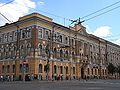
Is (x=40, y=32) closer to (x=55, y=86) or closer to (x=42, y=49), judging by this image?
(x=42, y=49)

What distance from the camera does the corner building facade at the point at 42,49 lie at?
5769cm

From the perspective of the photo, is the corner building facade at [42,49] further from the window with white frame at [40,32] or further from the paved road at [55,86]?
the paved road at [55,86]

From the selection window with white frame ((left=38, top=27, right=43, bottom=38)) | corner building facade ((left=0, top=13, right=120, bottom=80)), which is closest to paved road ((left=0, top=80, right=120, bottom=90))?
corner building facade ((left=0, top=13, right=120, bottom=80))

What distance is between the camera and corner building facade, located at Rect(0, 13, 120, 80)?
2271 inches

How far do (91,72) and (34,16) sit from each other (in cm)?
3165

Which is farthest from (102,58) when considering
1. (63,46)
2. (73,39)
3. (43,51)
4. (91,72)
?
(43,51)

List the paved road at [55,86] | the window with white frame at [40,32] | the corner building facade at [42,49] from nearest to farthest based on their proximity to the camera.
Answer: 1. the paved road at [55,86]
2. the corner building facade at [42,49]
3. the window with white frame at [40,32]

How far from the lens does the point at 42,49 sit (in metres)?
58.9

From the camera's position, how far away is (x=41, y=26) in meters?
59.7

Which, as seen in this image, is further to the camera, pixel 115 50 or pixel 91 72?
pixel 115 50

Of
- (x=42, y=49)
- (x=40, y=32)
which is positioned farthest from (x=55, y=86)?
(x=40, y=32)

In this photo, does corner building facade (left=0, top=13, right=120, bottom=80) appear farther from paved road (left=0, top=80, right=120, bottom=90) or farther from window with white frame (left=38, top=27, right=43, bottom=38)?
paved road (left=0, top=80, right=120, bottom=90)

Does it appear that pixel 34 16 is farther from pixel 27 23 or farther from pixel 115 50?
pixel 115 50

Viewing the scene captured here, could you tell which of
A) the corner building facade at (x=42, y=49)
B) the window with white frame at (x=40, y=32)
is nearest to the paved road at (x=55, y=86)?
the corner building facade at (x=42, y=49)
